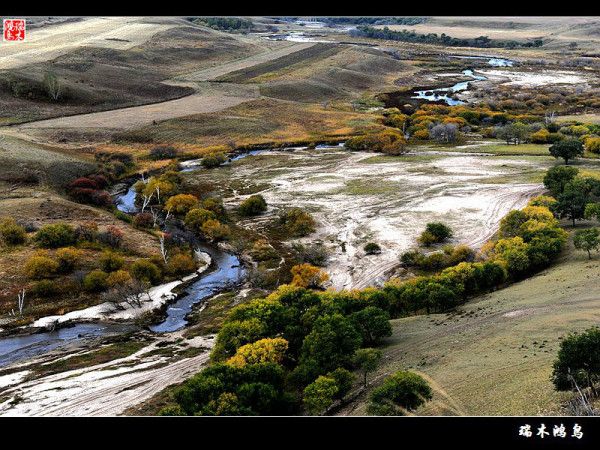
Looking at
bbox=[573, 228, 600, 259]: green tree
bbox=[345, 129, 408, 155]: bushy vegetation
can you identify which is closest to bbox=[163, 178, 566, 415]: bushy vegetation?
bbox=[573, 228, 600, 259]: green tree

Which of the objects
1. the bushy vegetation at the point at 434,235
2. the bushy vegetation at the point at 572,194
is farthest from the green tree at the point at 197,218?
the bushy vegetation at the point at 572,194

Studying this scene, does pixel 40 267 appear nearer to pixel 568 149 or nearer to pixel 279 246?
pixel 279 246

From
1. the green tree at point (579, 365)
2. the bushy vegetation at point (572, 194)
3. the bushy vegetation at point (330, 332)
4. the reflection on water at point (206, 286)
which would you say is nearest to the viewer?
the green tree at point (579, 365)

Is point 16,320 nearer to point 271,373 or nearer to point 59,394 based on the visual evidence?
point 59,394

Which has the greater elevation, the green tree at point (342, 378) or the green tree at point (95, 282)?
the green tree at point (342, 378)

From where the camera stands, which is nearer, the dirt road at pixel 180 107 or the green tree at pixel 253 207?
the green tree at pixel 253 207

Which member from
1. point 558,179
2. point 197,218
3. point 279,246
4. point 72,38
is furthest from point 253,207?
point 72,38

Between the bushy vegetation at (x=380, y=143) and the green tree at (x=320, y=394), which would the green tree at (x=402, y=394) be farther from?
the bushy vegetation at (x=380, y=143)
